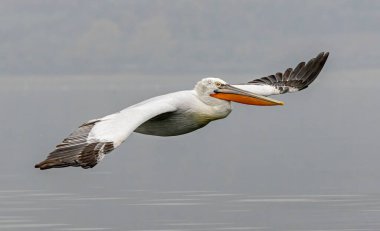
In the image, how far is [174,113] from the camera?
56.2 feet

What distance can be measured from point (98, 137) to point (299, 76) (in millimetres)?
7013

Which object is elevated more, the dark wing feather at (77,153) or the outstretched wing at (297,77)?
the outstretched wing at (297,77)

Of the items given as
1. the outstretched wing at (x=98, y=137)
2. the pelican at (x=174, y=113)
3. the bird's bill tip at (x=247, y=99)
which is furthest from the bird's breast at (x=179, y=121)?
the outstretched wing at (x=98, y=137)

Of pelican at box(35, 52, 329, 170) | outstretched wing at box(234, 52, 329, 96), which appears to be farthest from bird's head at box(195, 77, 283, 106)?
outstretched wing at box(234, 52, 329, 96)

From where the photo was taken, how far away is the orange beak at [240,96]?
17422 millimetres

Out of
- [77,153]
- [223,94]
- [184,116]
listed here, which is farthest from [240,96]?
[77,153]

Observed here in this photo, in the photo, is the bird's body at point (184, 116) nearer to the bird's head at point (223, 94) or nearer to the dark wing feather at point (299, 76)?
the bird's head at point (223, 94)

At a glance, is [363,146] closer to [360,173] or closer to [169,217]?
[360,173]

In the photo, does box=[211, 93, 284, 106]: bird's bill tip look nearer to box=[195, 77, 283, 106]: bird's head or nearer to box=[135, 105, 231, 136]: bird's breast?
box=[195, 77, 283, 106]: bird's head

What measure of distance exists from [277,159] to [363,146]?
8.62m

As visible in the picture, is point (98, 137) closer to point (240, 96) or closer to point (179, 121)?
point (179, 121)

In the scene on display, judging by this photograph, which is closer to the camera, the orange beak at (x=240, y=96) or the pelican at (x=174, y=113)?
the pelican at (x=174, y=113)

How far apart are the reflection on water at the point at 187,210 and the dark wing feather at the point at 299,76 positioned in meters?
3.86

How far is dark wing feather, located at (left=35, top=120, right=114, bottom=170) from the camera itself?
13.8 metres
